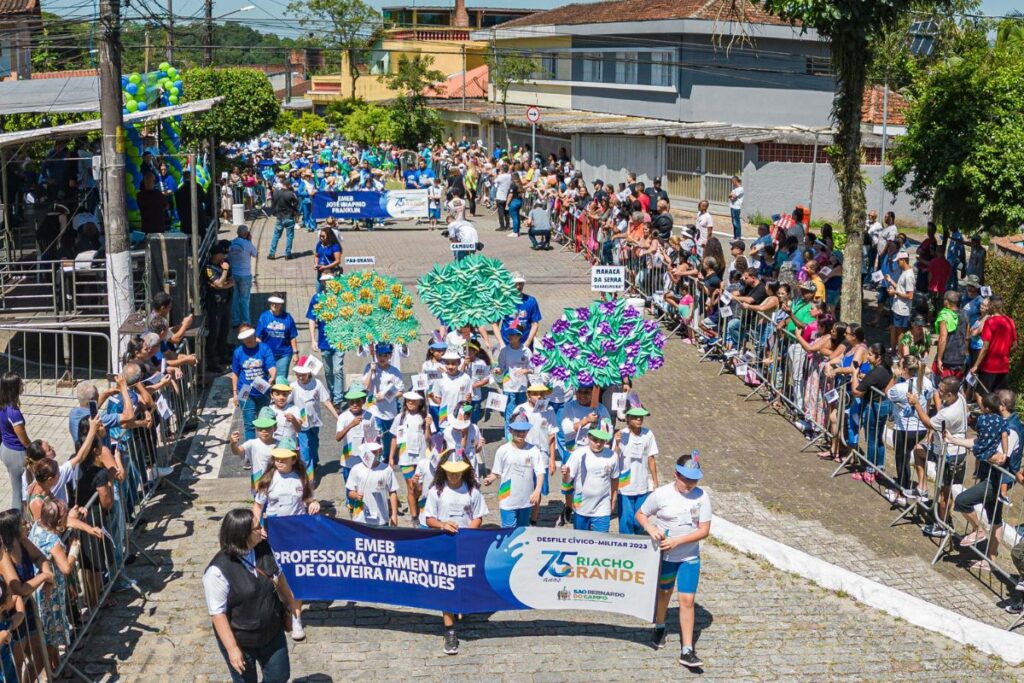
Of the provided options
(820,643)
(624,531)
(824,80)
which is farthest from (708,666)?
(824,80)

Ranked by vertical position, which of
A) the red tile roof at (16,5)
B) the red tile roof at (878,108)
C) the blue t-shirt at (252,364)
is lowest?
the blue t-shirt at (252,364)

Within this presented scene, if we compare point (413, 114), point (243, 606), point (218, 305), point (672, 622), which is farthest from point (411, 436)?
point (413, 114)

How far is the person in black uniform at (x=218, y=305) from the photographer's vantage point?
1625cm

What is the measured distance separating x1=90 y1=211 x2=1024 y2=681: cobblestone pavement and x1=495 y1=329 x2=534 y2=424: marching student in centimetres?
134

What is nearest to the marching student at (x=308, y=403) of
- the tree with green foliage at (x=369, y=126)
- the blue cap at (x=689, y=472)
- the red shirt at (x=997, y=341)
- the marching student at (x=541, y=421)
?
the marching student at (x=541, y=421)

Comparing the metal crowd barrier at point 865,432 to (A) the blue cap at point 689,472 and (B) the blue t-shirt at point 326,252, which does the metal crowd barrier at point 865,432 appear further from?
(B) the blue t-shirt at point 326,252

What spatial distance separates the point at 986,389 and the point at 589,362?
6356mm

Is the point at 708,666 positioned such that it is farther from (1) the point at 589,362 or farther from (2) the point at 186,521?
(2) the point at 186,521

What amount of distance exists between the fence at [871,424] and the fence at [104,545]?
7.28 metres

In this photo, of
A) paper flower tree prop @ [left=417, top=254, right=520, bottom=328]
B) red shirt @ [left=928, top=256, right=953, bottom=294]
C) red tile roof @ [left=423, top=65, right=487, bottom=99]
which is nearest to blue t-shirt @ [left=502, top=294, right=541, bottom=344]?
paper flower tree prop @ [left=417, top=254, right=520, bottom=328]

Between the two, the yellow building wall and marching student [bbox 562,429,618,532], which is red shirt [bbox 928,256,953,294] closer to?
marching student [bbox 562,429,618,532]

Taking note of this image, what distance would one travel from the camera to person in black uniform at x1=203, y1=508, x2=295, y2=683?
6750 millimetres

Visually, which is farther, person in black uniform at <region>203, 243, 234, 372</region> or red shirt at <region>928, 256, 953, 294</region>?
red shirt at <region>928, 256, 953, 294</region>

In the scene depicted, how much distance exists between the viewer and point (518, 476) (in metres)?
9.59
